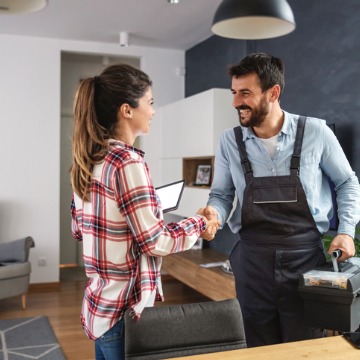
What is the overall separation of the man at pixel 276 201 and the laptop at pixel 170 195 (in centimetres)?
20

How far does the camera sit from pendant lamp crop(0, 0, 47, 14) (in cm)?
203

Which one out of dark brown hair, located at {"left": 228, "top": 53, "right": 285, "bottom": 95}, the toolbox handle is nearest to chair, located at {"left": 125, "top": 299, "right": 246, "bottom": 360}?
the toolbox handle

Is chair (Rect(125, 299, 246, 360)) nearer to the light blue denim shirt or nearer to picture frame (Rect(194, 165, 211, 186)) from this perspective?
the light blue denim shirt

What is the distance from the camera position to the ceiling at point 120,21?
450cm

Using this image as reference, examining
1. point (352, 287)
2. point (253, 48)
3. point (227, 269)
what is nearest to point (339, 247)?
point (352, 287)

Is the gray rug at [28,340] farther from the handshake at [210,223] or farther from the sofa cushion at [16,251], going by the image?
the handshake at [210,223]

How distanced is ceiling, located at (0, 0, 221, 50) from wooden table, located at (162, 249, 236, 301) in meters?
2.25

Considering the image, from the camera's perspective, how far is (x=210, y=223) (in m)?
1.86

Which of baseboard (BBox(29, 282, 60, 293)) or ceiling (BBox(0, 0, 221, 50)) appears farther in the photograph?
baseboard (BBox(29, 282, 60, 293))

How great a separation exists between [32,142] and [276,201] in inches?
164

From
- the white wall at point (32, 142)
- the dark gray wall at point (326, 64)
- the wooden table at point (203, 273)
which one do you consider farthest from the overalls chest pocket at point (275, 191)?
the white wall at point (32, 142)

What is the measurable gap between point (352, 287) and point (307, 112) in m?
2.36

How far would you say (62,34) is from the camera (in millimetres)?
5496

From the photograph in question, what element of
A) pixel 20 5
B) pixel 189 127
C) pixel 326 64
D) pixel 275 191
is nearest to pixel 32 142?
pixel 189 127
